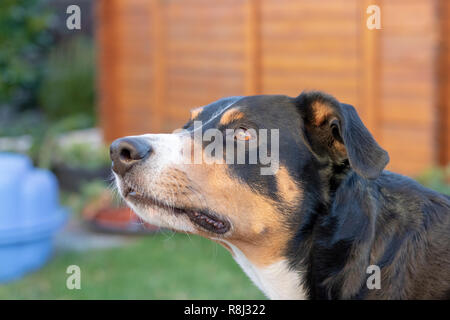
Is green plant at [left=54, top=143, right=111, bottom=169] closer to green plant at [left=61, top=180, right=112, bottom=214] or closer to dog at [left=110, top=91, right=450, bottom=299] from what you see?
green plant at [left=61, top=180, right=112, bottom=214]

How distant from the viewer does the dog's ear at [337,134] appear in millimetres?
2541

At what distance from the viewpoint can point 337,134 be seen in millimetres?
2830

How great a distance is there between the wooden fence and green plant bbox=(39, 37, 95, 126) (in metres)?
2.66

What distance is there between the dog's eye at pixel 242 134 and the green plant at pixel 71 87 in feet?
30.9

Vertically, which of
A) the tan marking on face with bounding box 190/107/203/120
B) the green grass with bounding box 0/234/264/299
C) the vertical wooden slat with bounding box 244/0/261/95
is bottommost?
the green grass with bounding box 0/234/264/299

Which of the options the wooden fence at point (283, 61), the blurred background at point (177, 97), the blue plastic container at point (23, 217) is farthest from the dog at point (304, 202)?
the wooden fence at point (283, 61)

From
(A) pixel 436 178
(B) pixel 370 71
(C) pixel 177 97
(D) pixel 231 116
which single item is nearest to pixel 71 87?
(C) pixel 177 97

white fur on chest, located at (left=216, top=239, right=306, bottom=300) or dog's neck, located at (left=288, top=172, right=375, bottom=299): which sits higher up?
dog's neck, located at (left=288, top=172, right=375, bottom=299)

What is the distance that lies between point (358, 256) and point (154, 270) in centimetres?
333

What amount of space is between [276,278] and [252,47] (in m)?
5.16

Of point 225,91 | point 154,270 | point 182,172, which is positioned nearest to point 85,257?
point 154,270

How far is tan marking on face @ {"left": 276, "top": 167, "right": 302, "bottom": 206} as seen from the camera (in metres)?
2.81

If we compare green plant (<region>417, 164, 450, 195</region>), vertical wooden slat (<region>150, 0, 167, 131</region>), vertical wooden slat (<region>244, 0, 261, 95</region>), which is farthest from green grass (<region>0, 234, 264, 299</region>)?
vertical wooden slat (<region>150, 0, 167, 131</region>)

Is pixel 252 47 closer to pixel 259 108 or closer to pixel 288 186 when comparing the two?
pixel 259 108
